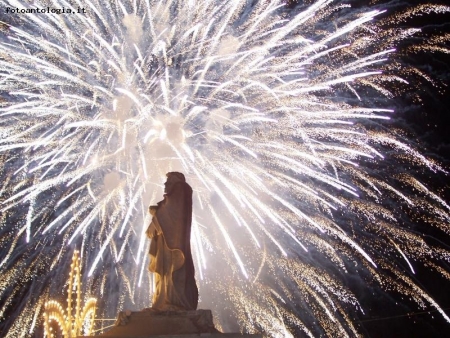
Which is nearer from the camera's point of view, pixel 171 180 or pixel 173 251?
pixel 173 251

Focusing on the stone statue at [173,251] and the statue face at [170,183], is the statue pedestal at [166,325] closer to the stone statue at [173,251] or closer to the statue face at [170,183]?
the stone statue at [173,251]

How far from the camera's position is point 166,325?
35.7 ft

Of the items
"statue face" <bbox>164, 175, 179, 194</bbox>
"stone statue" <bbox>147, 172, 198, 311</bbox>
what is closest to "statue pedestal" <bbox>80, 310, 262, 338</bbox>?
"stone statue" <bbox>147, 172, 198, 311</bbox>

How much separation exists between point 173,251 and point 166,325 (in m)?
1.53

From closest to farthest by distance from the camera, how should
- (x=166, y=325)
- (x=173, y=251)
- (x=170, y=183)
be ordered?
1. (x=166, y=325)
2. (x=173, y=251)
3. (x=170, y=183)

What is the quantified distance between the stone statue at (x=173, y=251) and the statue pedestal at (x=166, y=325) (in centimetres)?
36

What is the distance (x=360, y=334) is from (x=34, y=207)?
15744 mm

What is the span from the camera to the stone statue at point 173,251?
11.6m

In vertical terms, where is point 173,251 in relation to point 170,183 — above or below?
below

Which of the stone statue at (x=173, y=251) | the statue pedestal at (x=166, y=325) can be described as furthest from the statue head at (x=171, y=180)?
the statue pedestal at (x=166, y=325)

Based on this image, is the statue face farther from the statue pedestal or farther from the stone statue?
the statue pedestal

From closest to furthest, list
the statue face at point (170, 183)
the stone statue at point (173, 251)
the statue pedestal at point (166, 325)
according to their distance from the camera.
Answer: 1. the statue pedestal at point (166, 325)
2. the stone statue at point (173, 251)
3. the statue face at point (170, 183)

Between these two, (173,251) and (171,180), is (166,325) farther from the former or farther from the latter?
(171,180)

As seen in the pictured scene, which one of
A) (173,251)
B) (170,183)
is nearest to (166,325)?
(173,251)
